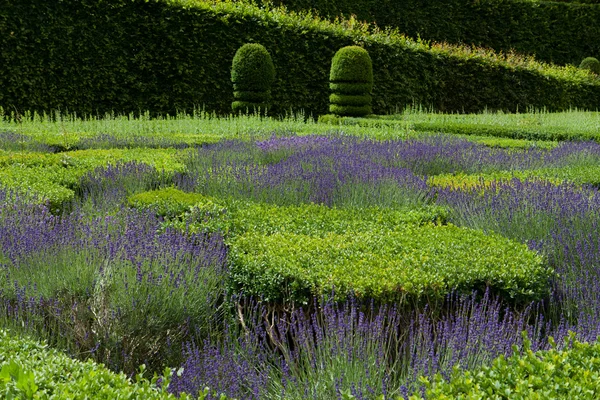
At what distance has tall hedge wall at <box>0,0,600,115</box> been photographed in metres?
13.2

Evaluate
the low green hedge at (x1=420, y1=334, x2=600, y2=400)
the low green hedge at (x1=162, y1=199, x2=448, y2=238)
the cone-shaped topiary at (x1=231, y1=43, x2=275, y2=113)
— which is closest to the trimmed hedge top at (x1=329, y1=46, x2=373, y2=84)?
the cone-shaped topiary at (x1=231, y1=43, x2=275, y2=113)

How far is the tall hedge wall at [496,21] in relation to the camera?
23.0m

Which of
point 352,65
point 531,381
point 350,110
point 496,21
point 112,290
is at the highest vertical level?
point 496,21

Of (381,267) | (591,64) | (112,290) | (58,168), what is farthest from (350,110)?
(591,64)

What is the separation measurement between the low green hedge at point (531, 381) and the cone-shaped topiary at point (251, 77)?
1253cm

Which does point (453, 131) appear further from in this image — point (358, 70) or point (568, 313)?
point (568, 313)

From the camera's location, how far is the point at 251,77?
14.5 m

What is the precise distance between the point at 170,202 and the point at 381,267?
6.44 ft

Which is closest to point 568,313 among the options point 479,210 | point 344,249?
point 344,249

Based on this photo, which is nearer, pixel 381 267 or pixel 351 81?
pixel 381 267

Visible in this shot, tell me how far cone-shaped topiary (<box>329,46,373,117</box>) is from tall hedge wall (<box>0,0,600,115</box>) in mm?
1525

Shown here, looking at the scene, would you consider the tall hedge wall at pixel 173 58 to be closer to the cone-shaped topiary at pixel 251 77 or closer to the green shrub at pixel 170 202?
the cone-shaped topiary at pixel 251 77

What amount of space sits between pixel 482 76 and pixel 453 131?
29.4 feet

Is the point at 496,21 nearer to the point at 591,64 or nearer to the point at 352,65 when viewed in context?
the point at 591,64
